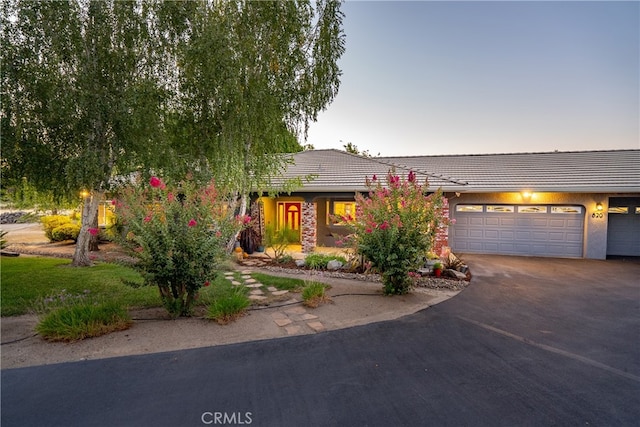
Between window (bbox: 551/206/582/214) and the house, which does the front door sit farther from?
window (bbox: 551/206/582/214)

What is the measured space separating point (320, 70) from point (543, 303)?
8.86 metres

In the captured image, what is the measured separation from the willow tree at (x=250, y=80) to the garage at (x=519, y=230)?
304 inches

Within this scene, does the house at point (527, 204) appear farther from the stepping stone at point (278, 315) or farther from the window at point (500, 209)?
the stepping stone at point (278, 315)

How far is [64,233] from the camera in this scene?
14625mm

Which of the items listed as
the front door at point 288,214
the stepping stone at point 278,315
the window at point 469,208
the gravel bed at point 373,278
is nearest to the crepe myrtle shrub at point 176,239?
the stepping stone at point 278,315

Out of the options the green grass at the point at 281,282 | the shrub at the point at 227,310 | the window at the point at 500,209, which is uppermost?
the window at the point at 500,209

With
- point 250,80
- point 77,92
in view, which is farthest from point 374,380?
point 77,92

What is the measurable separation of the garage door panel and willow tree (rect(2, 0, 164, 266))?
12034 millimetres

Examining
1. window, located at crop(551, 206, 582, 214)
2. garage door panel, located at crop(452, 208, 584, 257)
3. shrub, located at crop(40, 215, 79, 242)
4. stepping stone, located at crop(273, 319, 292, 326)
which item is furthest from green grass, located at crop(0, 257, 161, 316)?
window, located at crop(551, 206, 582, 214)

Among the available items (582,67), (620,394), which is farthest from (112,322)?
(582,67)

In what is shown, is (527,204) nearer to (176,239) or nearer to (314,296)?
(314,296)

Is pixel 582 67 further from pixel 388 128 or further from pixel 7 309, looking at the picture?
pixel 7 309

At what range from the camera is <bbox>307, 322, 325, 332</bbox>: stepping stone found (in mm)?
5172

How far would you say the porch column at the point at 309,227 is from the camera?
12719 millimetres
